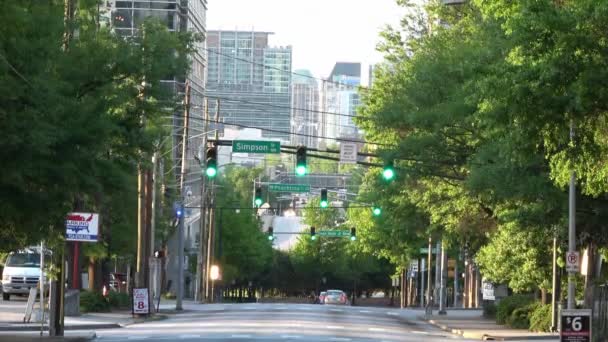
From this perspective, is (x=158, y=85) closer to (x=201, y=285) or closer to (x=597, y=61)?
(x=597, y=61)

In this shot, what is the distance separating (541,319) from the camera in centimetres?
4519

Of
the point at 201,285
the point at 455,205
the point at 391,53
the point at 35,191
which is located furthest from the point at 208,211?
the point at 35,191

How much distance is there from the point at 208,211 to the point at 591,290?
47320 millimetres

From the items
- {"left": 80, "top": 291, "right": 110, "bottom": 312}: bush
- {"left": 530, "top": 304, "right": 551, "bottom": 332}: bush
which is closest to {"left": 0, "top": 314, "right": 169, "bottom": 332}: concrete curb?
{"left": 80, "top": 291, "right": 110, "bottom": 312}: bush

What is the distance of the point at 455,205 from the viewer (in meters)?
47.5

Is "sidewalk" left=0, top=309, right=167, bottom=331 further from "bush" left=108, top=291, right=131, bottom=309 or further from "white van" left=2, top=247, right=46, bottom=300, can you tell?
"white van" left=2, top=247, right=46, bottom=300

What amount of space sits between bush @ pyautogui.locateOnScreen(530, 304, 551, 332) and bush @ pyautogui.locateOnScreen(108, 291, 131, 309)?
18144 millimetres

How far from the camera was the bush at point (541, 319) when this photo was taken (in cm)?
4472

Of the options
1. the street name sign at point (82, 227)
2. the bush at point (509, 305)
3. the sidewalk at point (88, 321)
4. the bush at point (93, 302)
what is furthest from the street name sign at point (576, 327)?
the bush at point (93, 302)

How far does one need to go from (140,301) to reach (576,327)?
24330mm

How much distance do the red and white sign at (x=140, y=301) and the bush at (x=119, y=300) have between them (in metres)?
6.50

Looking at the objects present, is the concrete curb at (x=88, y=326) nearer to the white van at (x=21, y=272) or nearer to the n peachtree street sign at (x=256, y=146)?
the n peachtree street sign at (x=256, y=146)

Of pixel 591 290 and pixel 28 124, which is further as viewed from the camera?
pixel 591 290

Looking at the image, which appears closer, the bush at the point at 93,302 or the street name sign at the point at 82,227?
the street name sign at the point at 82,227
